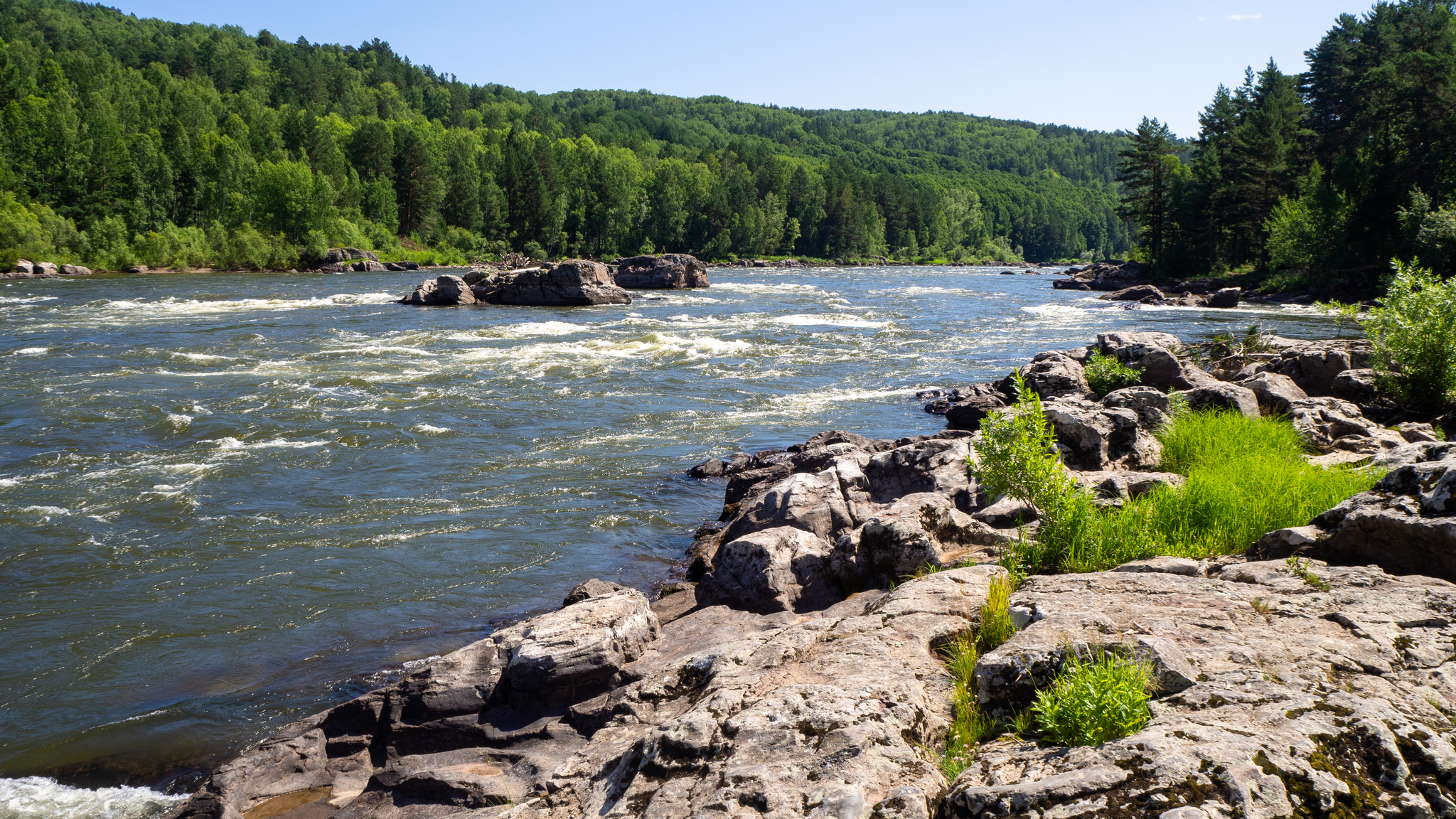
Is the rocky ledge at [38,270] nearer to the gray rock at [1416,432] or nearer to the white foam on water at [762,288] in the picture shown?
the white foam on water at [762,288]

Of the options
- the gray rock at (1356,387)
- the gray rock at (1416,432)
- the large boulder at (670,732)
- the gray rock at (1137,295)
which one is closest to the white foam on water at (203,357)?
the large boulder at (670,732)

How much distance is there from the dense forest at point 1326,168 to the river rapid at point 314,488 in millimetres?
19070

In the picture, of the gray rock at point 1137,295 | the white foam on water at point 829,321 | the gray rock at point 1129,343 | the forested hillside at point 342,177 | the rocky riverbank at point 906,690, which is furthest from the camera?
the forested hillside at point 342,177

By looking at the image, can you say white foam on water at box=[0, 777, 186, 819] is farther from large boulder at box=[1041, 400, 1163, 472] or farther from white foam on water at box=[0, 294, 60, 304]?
white foam on water at box=[0, 294, 60, 304]

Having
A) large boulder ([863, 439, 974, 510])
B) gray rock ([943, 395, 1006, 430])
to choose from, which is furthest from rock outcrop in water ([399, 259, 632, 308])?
large boulder ([863, 439, 974, 510])

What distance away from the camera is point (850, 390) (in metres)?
23.3

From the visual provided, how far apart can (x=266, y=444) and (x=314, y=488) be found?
3360 millimetres

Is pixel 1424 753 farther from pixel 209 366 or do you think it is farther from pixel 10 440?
pixel 209 366

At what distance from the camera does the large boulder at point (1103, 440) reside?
1119cm

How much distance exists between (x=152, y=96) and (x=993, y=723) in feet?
438

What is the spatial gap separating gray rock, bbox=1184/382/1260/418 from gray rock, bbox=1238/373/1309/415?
0.50 ft

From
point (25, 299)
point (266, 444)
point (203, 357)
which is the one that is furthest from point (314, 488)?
point (25, 299)

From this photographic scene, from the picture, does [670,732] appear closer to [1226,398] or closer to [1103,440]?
[1103,440]

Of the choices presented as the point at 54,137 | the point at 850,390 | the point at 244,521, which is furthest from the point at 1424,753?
the point at 54,137
